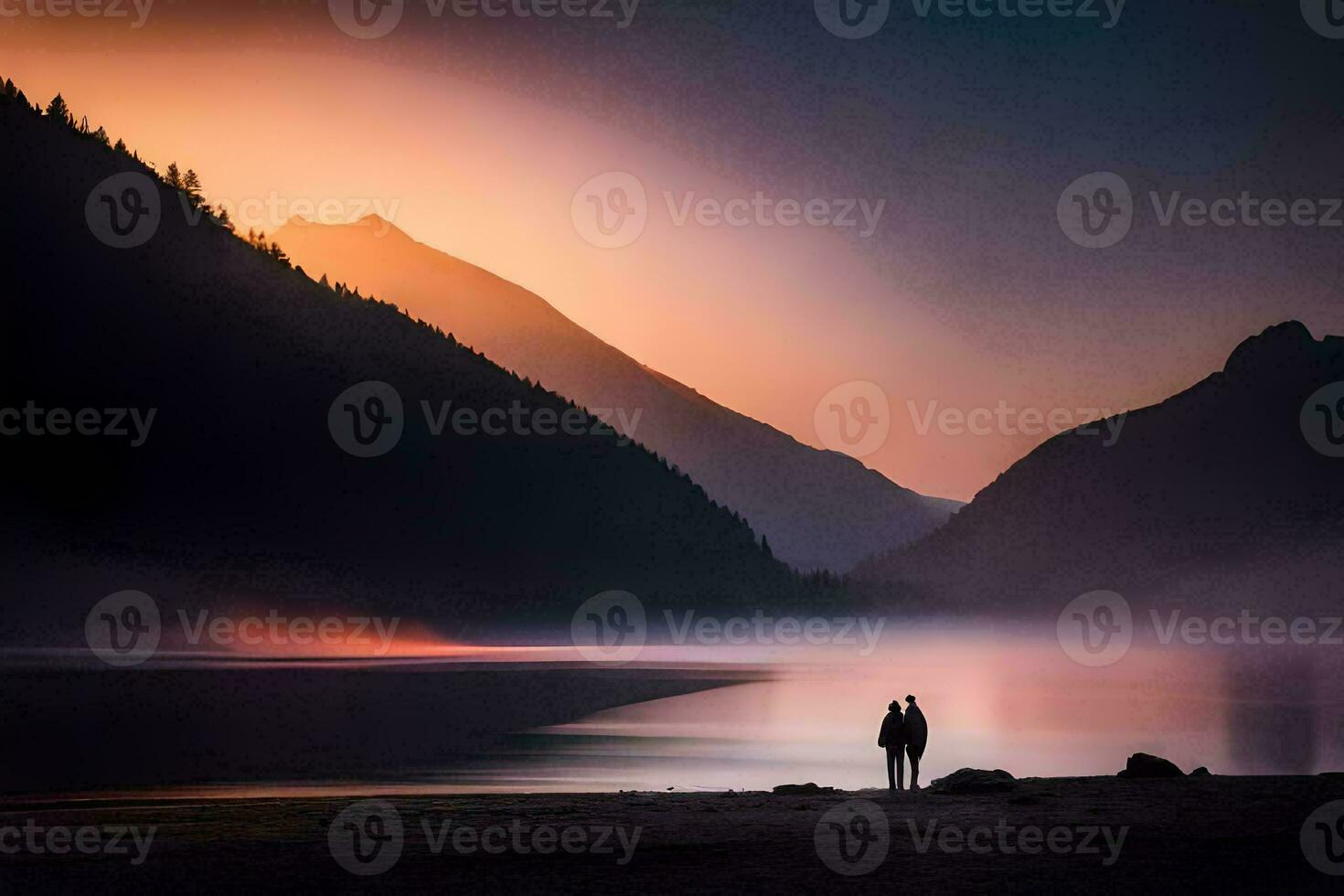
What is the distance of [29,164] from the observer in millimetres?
188125

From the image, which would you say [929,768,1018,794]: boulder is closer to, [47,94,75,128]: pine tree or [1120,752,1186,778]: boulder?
[1120,752,1186,778]: boulder

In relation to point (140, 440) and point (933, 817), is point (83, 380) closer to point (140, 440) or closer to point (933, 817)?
point (140, 440)

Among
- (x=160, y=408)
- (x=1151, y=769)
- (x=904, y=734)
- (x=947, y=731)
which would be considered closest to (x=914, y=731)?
(x=904, y=734)

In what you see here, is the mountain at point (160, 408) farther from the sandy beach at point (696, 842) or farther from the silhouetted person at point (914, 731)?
the silhouetted person at point (914, 731)

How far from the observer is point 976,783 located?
3506 cm

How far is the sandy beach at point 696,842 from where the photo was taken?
900 inches

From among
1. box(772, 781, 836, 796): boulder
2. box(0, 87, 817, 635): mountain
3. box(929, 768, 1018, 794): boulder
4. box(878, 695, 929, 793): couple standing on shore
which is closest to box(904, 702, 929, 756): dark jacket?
box(878, 695, 929, 793): couple standing on shore

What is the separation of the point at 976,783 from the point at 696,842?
10.5 meters

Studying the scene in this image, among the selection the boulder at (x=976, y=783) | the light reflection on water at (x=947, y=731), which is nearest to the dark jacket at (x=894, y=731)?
the boulder at (x=976, y=783)

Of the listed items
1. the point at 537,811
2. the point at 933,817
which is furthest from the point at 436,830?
the point at 933,817

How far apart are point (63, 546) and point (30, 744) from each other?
12598cm

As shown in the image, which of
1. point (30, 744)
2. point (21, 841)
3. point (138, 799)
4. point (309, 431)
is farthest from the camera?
point (309, 431)

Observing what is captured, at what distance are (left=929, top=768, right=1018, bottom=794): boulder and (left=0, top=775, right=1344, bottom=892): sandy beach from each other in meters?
0.57

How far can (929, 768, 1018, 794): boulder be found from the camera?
3475cm
